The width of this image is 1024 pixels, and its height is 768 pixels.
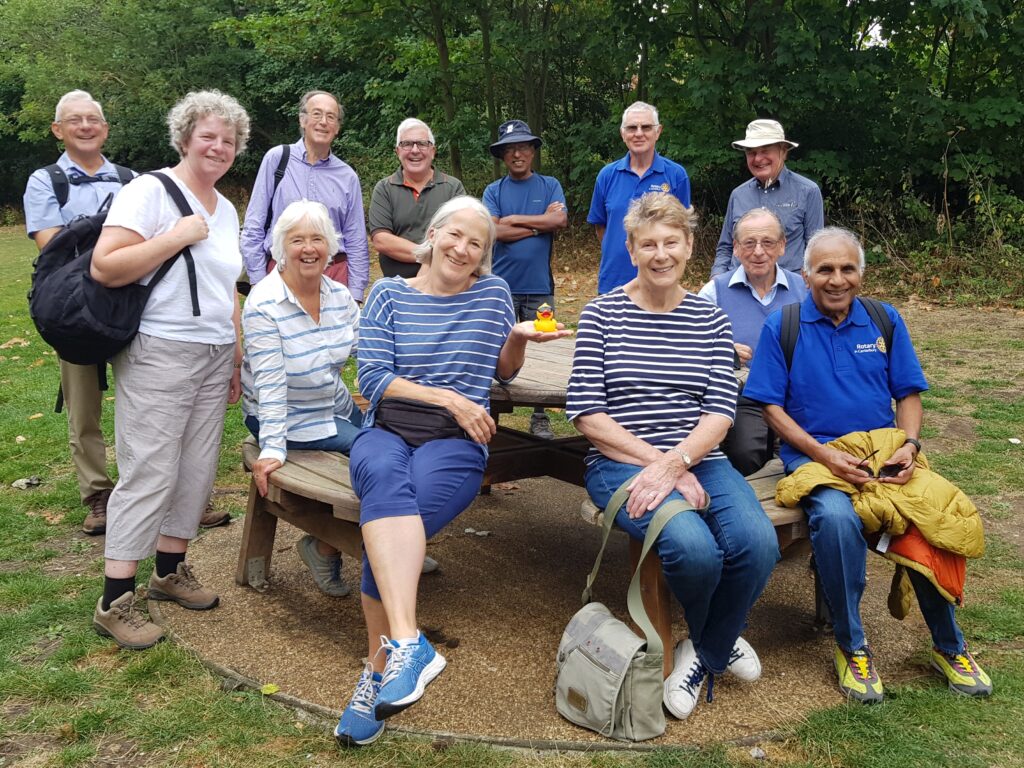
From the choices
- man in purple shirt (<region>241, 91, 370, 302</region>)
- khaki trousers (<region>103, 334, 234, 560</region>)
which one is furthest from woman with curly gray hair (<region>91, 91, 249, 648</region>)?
man in purple shirt (<region>241, 91, 370, 302</region>)

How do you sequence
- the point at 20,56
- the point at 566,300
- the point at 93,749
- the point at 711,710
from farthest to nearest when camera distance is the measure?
1. the point at 20,56
2. the point at 566,300
3. the point at 711,710
4. the point at 93,749

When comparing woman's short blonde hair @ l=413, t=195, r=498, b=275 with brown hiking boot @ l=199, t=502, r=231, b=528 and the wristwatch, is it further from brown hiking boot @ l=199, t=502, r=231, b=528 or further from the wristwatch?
brown hiking boot @ l=199, t=502, r=231, b=528

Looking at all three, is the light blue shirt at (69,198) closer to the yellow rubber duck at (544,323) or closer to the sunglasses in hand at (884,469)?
the yellow rubber duck at (544,323)

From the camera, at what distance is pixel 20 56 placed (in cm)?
3488

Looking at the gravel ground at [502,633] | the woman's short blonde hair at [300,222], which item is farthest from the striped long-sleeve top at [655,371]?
the woman's short blonde hair at [300,222]

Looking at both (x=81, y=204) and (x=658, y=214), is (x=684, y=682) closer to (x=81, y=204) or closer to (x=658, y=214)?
(x=658, y=214)

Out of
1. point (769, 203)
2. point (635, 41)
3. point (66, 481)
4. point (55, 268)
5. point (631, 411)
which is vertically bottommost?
point (66, 481)

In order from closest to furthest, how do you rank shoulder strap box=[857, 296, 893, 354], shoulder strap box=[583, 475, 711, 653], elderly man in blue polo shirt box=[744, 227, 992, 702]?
1. shoulder strap box=[583, 475, 711, 653]
2. elderly man in blue polo shirt box=[744, 227, 992, 702]
3. shoulder strap box=[857, 296, 893, 354]

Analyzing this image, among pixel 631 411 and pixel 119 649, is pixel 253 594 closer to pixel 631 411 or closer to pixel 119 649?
pixel 119 649

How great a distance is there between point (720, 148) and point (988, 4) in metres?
3.45

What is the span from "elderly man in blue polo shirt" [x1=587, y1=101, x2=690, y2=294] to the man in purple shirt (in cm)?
151

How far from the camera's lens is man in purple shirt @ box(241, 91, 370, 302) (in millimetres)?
5320

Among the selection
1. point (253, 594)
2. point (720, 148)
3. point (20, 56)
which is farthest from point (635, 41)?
point (20, 56)

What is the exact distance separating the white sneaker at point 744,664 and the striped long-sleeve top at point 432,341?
1.30 meters
